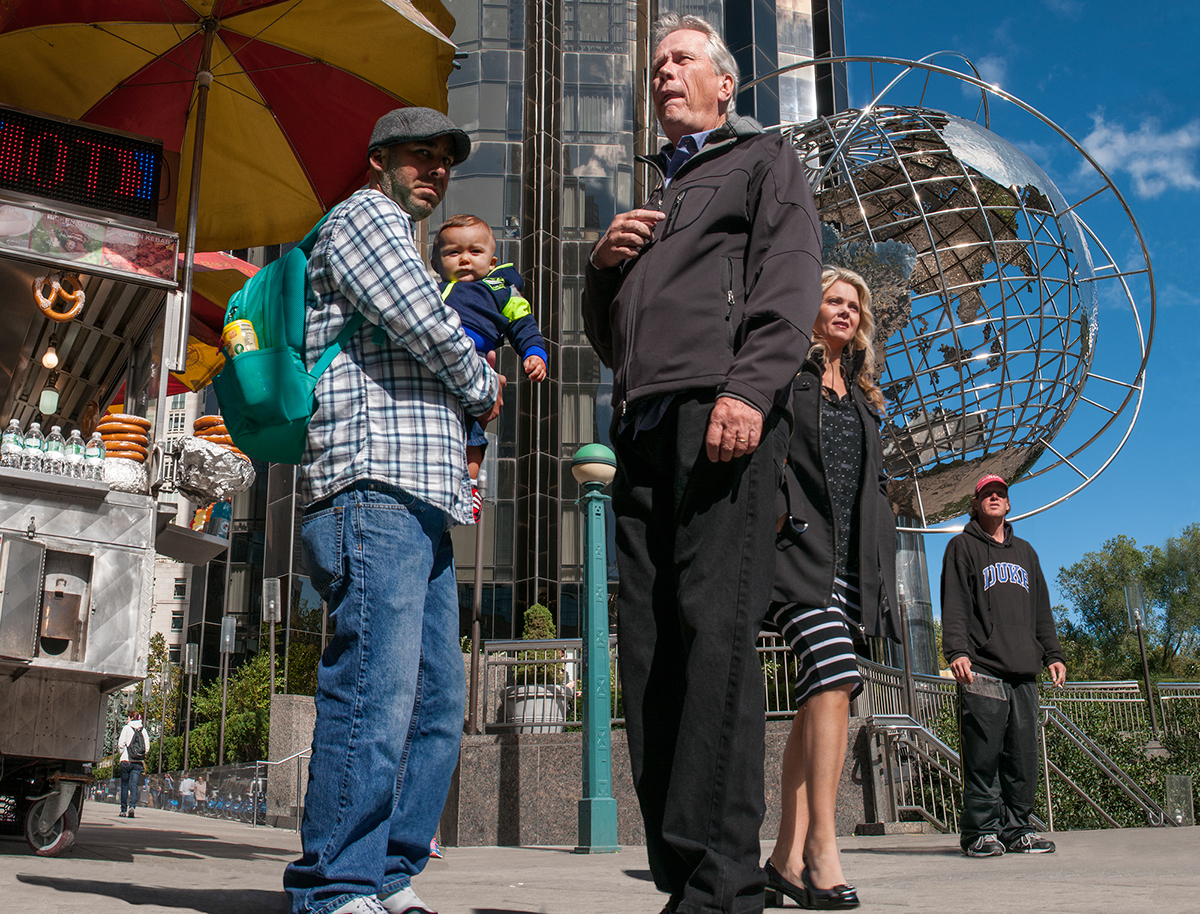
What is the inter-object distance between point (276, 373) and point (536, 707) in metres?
9.18

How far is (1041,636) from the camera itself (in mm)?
5719

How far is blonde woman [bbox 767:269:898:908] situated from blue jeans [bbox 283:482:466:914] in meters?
1.09

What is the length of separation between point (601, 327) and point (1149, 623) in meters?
67.0

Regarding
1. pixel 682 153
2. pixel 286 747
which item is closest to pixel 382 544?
pixel 682 153

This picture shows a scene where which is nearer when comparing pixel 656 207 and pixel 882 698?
pixel 656 207

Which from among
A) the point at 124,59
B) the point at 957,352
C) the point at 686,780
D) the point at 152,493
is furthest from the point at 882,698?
the point at 686,780

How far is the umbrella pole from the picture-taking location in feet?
19.4

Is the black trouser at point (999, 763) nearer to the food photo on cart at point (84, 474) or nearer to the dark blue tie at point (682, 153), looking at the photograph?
the dark blue tie at point (682, 153)

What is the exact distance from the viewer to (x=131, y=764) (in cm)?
1783

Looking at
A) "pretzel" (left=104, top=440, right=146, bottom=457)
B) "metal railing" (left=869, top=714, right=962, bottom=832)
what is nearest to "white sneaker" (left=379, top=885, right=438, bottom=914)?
"pretzel" (left=104, top=440, right=146, bottom=457)

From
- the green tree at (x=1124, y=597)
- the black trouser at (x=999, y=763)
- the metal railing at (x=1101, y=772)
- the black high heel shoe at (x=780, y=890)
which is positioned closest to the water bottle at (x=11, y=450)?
the black high heel shoe at (x=780, y=890)

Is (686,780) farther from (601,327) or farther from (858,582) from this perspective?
(858,582)

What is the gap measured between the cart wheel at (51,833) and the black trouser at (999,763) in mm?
4181

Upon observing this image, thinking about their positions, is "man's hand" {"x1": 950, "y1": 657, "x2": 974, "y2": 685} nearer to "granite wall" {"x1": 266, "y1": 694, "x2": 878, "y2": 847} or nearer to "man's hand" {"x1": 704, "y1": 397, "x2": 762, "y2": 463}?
"man's hand" {"x1": 704, "y1": 397, "x2": 762, "y2": 463}
